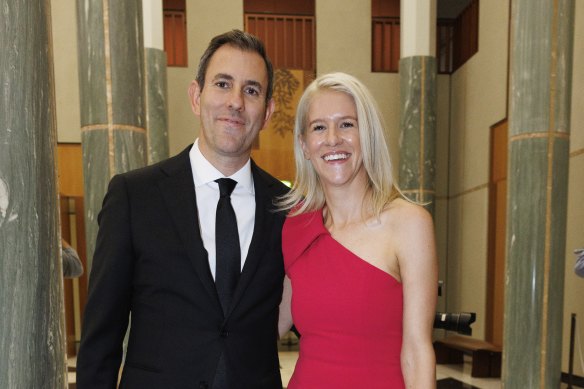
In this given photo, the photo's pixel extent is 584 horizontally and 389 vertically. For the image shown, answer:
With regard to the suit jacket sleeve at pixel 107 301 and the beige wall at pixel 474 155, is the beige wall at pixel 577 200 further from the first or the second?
the suit jacket sleeve at pixel 107 301

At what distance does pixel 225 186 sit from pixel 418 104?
6807 millimetres

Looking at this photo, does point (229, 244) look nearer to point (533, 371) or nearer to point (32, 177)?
point (32, 177)

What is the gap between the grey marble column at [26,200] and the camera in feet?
5.61

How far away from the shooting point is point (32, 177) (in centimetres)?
176

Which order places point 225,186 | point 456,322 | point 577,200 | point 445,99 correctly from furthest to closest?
point 445,99, point 577,200, point 456,322, point 225,186

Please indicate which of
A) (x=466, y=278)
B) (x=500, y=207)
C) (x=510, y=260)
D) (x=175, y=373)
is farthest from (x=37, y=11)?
(x=466, y=278)

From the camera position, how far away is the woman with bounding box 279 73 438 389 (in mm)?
1981

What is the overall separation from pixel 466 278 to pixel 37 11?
941 centimetres

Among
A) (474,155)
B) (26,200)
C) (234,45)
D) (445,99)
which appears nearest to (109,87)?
(234,45)

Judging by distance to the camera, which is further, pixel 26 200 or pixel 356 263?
pixel 356 263

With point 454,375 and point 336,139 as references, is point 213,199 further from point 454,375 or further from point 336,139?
point 454,375

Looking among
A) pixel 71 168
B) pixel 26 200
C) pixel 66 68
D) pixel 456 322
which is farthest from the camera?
pixel 71 168

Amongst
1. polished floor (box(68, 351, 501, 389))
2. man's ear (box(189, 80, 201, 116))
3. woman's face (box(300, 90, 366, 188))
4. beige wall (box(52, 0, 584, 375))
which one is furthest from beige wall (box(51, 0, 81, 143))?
woman's face (box(300, 90, 366, 188))

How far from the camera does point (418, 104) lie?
8391mm
